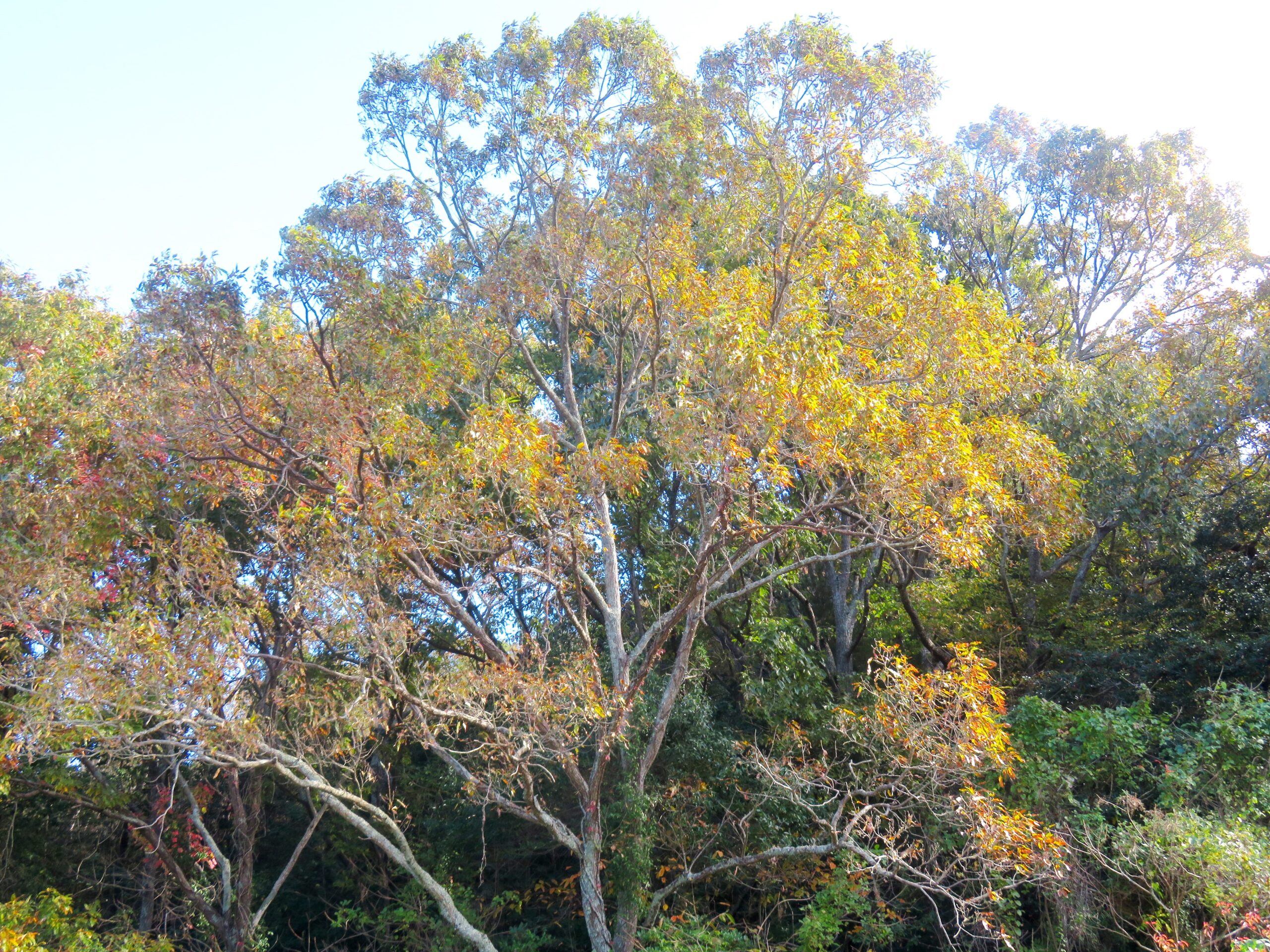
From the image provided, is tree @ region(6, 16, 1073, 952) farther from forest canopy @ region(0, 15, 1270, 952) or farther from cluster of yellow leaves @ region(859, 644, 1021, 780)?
cluster of yellow leaves @ region(859, 644, 1021, 780)

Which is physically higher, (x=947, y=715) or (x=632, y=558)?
(x=632, y=558)

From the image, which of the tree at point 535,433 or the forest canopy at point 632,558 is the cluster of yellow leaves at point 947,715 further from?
the tree at point 535,433

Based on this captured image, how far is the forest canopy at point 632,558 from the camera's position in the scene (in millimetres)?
7906

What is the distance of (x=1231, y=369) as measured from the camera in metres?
10.9

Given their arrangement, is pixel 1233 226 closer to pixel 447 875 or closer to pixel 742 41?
pixel 742 41

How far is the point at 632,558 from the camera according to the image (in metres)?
12.9

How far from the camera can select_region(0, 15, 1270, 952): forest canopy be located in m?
7.91

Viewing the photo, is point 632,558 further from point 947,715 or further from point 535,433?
point 947,715

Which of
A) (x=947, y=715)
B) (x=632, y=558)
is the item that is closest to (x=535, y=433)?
(x=947, y=715)

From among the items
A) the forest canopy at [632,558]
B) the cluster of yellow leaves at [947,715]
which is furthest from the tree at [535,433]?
the cluster of yellow leaves at [947,715]

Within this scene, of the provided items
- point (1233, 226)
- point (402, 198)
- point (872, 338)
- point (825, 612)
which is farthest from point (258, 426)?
point (1233, 226)

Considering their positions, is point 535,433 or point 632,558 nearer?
point 535,433

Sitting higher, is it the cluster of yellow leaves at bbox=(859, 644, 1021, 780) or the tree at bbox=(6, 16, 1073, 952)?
the tree at bbox=(6, 16, 1073, 952)

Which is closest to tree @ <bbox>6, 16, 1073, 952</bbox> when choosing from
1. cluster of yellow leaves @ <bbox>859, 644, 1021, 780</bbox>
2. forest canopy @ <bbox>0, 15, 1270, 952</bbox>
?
forest canopy @ <bbox>0, 15, 1270, 952</bbox>
